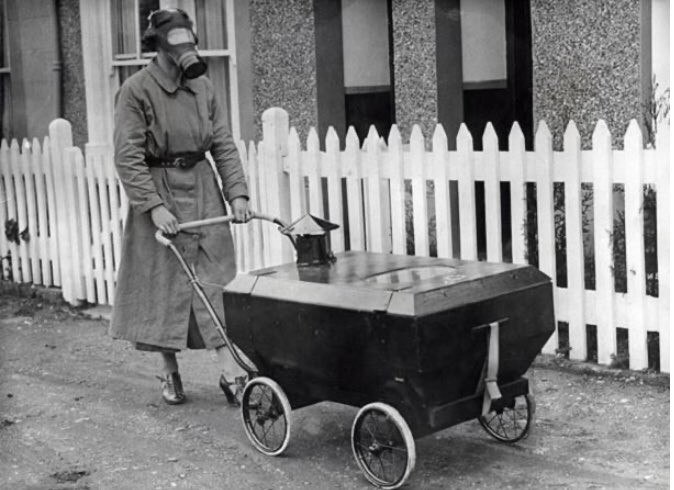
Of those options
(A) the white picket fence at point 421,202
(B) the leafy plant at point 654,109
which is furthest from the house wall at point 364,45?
(B) the leafy plant at point 654,109

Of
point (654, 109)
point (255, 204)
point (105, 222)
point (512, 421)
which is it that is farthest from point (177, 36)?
point (105, 222)

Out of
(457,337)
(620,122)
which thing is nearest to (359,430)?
(457,337)

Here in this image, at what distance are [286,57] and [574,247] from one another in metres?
3.99

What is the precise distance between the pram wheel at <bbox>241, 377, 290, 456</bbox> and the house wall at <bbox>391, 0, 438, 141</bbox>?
3.99 metres

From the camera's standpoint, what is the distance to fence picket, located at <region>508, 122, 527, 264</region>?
20.6 ft

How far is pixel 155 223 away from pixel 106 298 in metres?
3.39

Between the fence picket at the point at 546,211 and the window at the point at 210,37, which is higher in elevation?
the window at the point at 210,37

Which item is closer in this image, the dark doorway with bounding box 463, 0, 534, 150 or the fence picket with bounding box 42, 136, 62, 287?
the dark doorway with bounding box 463, 0, 534, 150

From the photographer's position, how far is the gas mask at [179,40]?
5.62m

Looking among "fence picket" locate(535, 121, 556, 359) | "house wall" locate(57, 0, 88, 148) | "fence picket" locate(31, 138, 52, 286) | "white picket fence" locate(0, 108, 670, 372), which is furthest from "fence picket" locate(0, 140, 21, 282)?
"fence picket" locate(535, 121, 556, 359)

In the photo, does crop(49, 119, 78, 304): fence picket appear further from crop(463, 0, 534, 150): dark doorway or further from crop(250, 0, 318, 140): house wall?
crop(463, 0, 534, 150): dark doorway

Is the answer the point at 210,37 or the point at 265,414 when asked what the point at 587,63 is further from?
the point at 265,414

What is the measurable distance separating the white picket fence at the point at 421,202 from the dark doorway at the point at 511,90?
0.88 meters

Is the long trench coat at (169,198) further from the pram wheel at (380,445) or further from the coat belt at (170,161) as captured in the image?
the pram wheel at (380,445)
